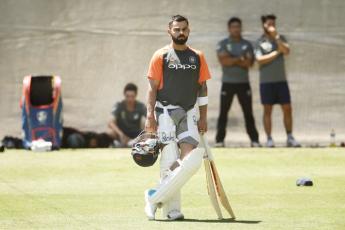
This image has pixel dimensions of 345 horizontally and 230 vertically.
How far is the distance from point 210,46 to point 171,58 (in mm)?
9648

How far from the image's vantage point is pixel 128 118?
65.0 feet

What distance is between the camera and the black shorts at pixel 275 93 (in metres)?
19.8

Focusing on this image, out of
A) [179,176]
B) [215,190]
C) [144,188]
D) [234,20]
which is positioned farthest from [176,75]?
[234,20]

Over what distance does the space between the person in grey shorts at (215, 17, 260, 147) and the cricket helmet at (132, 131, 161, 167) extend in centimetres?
941

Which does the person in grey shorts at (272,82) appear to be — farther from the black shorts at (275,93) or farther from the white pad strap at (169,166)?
the white pad strap at (169,166)

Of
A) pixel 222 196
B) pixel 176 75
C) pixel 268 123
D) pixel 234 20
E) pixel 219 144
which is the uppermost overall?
pixel 176 75

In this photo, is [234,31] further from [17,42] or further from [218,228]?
[218,228]

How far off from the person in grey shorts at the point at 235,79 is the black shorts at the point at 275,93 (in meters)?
0.31

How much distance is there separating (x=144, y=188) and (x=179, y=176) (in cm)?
339

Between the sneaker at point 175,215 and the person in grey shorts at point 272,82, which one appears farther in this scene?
the person in grey shorts at point 272,82

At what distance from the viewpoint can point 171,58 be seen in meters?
10.5

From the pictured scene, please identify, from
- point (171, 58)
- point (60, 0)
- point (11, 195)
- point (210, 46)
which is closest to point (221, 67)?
point (210, 46)

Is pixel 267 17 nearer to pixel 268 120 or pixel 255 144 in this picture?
pixel 268 120

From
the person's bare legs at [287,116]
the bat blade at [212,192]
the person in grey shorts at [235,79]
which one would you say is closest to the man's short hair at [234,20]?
the person in grey shorts at [235,79]
